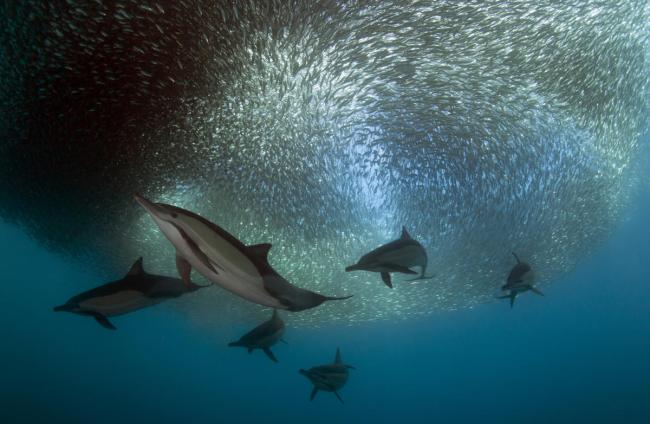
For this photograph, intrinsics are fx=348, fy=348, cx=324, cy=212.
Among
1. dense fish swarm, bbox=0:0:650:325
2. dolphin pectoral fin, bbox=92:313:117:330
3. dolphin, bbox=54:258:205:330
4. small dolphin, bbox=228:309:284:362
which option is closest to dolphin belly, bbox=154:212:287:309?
dolphin, bbox=54:258:205:330

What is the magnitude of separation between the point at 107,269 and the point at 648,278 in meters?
61.4

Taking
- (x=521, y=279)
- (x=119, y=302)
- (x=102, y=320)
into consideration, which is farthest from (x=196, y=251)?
(x=521, y=279)

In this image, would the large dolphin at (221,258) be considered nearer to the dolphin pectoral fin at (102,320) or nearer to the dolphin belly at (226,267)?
the dolphin belly at (226,267)

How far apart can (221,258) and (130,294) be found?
6.56ft

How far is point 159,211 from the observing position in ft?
4.77

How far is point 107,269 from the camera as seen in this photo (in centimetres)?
1315

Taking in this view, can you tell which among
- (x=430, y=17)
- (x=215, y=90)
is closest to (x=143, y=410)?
Answer: (x=215, y=90)

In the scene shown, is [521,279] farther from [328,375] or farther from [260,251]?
[260,251]

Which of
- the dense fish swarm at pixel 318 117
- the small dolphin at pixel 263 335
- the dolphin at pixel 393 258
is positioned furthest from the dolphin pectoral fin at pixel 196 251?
the dense fish swarm at pixel 318 117

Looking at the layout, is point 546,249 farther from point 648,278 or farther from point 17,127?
point 648,278

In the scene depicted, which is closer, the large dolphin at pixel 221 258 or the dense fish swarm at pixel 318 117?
the large dolphin at pixel 221 258

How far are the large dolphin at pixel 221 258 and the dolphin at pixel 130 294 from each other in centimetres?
140

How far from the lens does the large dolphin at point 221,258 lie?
1.48 metres

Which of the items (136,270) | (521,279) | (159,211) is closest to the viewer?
(159,211)
